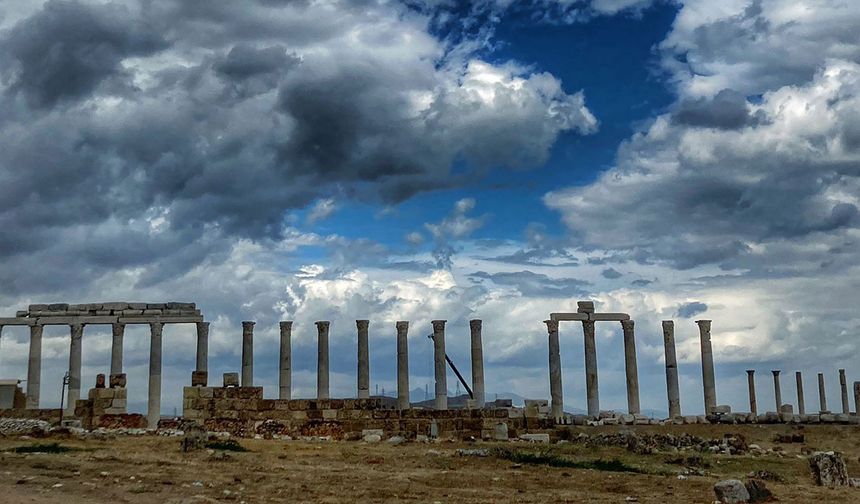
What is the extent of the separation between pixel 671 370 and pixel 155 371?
100ft

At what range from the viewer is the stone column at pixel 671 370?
52.0m

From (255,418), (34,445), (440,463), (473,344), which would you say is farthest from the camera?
(473,344)

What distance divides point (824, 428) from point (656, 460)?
795 inches

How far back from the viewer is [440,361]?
176ft

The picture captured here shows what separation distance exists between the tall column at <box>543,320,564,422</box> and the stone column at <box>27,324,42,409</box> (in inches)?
1223

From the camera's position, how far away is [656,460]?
28.4 meters

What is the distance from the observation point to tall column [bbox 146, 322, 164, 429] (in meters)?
53.7

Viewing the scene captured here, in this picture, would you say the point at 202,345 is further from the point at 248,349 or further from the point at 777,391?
the point at 777,391

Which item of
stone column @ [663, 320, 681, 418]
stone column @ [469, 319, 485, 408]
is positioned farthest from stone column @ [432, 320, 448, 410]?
stone column @ [663, 320, 681, 418]

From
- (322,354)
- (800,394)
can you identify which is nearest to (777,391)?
(800,394)

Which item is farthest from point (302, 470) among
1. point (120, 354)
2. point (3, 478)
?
point (120, 354)

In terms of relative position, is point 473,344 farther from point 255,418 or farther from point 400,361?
point 255,418

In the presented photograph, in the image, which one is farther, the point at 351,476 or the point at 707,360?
the point at 707,360

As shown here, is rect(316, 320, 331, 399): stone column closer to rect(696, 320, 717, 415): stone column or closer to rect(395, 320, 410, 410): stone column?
rect(395, 320, 410, 410): stone column
